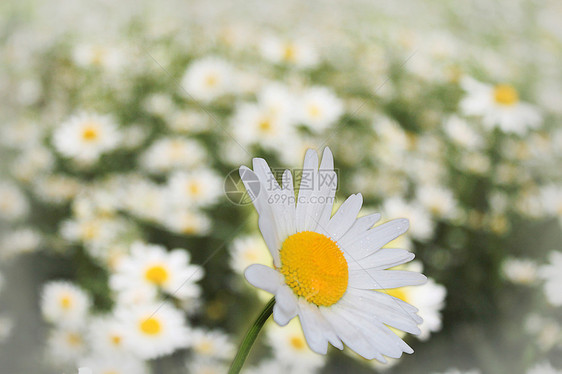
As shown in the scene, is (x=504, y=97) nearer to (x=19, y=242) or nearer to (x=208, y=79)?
(x=208, y=79)

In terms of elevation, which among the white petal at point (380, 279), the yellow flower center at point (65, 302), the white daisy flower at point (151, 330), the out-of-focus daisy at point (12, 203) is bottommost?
the yellow flower center at point (65, 302)

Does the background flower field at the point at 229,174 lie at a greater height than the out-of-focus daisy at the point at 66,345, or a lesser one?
greater

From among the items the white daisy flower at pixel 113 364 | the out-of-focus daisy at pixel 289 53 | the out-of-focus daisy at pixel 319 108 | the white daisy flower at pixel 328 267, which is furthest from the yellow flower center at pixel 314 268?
the out-of-focus daisy at pixel 289 53

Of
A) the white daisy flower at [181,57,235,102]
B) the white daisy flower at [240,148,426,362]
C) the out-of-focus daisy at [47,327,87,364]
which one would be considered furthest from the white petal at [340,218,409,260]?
the white daisy flower at [181,57,235,102]

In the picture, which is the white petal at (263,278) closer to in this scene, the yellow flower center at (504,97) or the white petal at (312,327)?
the white petal at (312,327)

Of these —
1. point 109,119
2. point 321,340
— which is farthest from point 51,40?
point 321,340

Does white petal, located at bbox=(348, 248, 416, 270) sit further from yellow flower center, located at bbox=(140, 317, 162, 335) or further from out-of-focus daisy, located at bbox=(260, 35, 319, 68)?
out-of-focus daisy, located at bbox=(260, 35, 319, 68)
